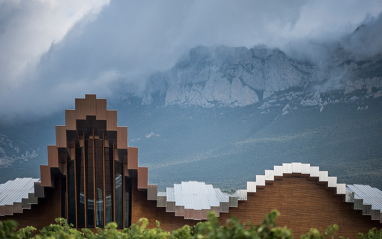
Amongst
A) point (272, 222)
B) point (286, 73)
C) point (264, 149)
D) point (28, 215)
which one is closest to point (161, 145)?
point (264, 149)

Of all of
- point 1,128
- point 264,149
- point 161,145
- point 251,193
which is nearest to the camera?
point 251,193

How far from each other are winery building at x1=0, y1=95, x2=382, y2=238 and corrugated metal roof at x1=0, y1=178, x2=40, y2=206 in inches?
33.4

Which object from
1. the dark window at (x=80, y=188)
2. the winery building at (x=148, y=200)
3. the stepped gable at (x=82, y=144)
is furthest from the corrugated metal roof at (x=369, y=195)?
the dark window at (x=80, y=188)

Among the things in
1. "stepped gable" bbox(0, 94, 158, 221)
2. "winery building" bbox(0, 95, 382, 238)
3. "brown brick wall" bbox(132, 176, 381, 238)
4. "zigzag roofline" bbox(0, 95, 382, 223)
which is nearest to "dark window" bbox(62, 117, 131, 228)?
"winery building" bbox(0, 95, 382, 238)

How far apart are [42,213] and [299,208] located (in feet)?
35.1

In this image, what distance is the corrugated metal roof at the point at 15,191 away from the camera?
1390 cm

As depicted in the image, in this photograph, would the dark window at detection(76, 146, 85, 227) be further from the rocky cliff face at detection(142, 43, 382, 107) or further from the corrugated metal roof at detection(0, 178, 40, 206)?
the rocky cliff face at detection(142, 43, 382, 107)

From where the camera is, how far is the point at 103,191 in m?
12.8

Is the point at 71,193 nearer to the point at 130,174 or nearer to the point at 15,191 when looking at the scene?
the point at 130,174

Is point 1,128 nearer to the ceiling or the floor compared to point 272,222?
nearer to the ceiling

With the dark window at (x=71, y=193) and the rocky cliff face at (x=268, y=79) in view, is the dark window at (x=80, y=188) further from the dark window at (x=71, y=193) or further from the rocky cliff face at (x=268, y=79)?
the rocky cliff face at (x=268, y=79)

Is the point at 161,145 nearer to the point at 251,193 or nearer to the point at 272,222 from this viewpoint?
the point at 251,193

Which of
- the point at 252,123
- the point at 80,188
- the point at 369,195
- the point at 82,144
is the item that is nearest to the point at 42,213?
the point at 80,188

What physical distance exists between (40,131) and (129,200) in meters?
116
